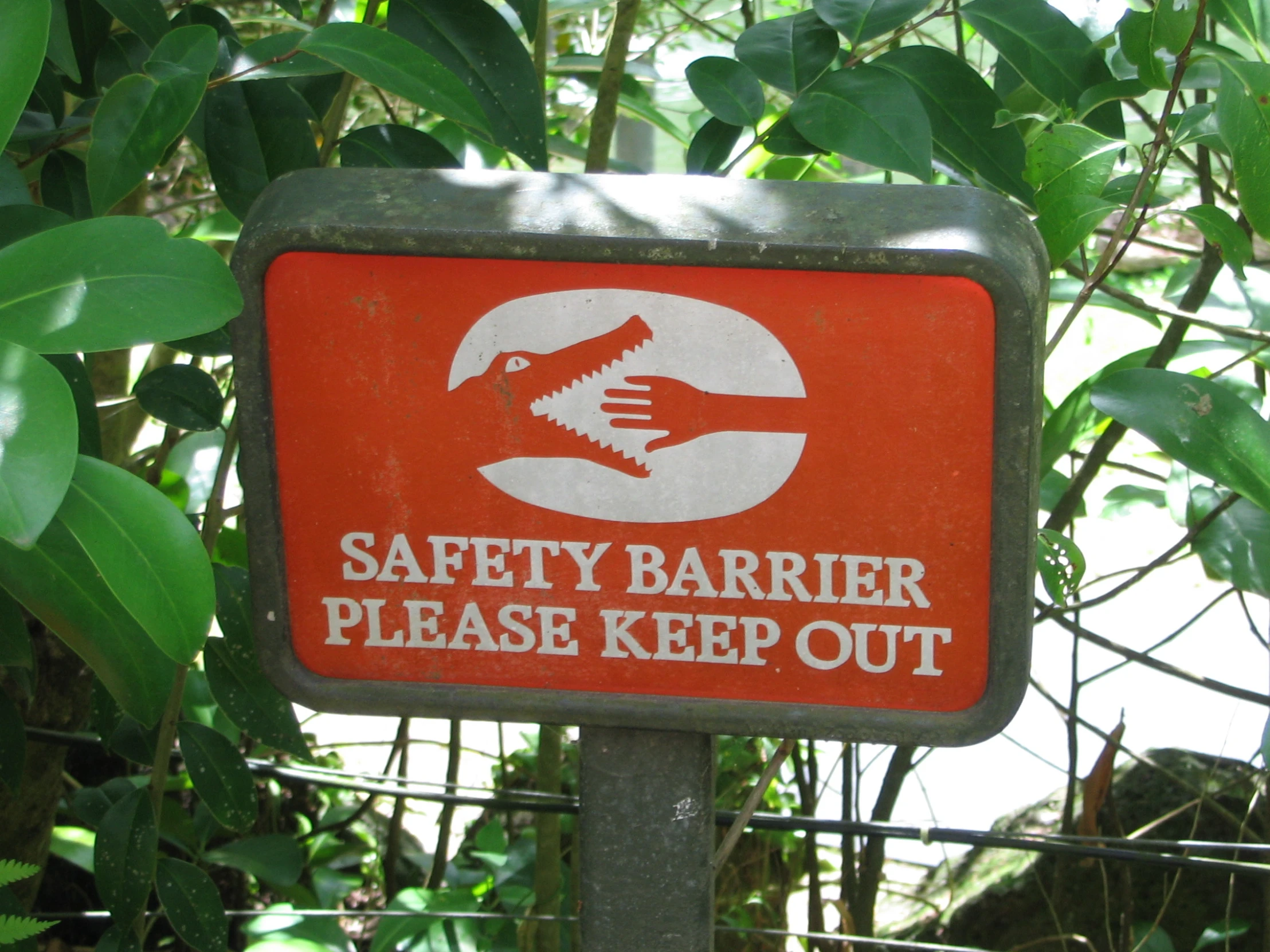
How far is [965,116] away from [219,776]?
0.78m

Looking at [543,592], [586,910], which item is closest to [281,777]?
[586,910]

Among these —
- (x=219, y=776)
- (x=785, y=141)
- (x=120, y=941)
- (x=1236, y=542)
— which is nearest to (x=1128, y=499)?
(x=1236, y=542)

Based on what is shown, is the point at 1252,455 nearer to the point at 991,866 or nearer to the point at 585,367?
the point at 585,367

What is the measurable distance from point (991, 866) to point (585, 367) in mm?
1518

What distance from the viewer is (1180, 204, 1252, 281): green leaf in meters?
0.78

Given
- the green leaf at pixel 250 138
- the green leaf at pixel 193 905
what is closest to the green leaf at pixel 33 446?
the green leaf at pixel 250 138

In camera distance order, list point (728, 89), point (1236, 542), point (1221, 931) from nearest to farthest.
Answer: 1. point (728, 89)
2. point (1236, 542)
3. point (1221, 931)

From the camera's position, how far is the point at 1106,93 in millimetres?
821

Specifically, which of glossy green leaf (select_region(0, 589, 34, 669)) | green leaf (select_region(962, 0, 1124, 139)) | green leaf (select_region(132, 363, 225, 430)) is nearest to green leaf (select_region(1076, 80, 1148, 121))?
green leaf (select_region(962, 0, 1124, 139))

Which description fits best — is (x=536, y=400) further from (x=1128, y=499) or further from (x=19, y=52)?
(x=1128, y=499)

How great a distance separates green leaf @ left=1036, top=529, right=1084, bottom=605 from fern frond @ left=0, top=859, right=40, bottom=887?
0.72m

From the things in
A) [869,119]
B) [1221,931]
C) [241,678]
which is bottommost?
[1221,931]

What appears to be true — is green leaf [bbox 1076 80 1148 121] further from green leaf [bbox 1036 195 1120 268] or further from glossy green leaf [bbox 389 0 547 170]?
glossy green leaf [bbox 389 0 547 170]

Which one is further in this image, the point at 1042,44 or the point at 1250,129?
the point at 1042,44
